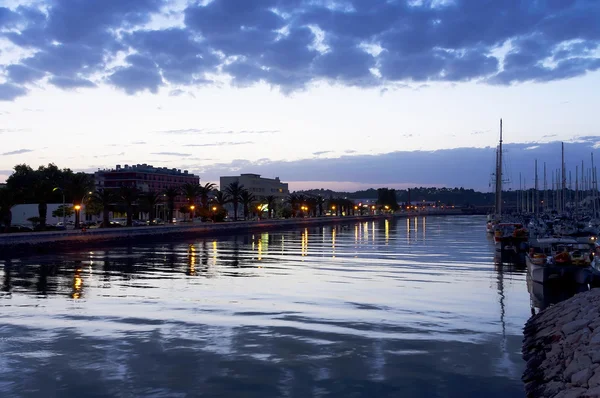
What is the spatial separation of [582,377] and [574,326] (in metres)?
4.93

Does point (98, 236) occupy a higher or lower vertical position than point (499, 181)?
lower

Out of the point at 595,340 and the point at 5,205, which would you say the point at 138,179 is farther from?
the point at 595,340

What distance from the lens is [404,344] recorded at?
18.2 m

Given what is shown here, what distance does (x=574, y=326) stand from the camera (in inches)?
676

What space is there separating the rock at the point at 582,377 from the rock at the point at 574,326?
14.3 ft

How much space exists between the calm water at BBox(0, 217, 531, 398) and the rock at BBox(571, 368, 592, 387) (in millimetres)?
1608

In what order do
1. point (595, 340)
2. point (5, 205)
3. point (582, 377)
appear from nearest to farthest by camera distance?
point (582, 377), point (595, 340), point (5, 205)

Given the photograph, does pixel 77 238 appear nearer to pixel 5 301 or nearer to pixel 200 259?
pixel 200 259

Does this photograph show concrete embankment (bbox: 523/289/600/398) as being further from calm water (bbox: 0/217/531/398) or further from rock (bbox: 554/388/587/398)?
calm water (bbox: 0/217/531/398)

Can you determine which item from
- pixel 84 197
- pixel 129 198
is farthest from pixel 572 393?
pixel 129 198

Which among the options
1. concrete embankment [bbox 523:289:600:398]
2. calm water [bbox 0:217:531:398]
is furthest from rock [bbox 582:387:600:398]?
calm water [bbox 0:217:531:398]

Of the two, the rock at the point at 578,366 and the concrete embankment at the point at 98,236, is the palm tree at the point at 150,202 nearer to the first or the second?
the concrete embankment at the point at 98,236

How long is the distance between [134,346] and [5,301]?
1171 cm

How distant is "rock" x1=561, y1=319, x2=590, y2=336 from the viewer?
55.6ft
